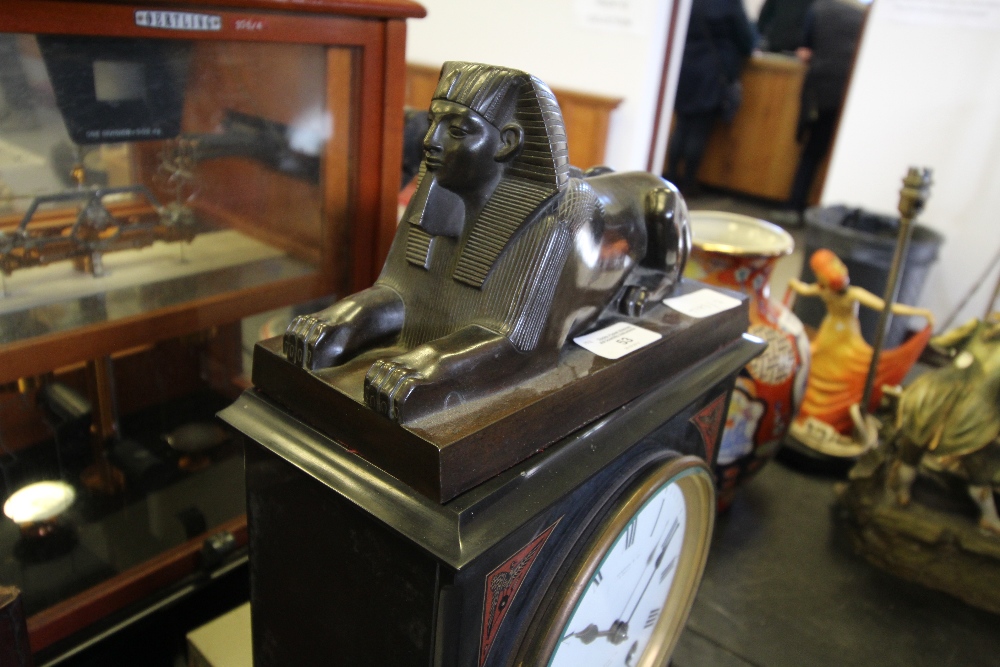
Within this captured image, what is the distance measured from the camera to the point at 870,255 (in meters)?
2.33

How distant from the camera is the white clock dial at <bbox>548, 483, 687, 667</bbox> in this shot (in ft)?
2.62

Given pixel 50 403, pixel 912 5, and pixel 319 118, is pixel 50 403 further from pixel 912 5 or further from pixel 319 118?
pixel 912 5

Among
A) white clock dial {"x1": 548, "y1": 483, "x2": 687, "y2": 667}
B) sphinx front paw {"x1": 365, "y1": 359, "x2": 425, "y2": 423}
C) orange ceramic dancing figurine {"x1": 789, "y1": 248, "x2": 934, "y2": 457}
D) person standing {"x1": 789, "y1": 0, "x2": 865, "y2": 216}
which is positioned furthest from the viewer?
person standing {"x1": 789, "y1": 0, "x2": 865, "y2": 216}

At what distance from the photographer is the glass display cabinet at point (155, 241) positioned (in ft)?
2.77

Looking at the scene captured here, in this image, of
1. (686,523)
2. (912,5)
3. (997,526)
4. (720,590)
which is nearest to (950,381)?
(997,526)

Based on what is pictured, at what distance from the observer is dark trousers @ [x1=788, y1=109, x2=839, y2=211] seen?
13.6ft

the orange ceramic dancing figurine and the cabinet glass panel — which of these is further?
the orange ceramic dancing figurine

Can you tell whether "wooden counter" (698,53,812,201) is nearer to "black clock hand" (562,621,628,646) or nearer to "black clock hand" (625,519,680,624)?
"black clock hand" (625,519,680,624)

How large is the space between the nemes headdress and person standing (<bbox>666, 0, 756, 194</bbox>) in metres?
3.56

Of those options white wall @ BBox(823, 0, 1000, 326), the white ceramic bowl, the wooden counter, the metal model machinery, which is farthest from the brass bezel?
the wooden counter

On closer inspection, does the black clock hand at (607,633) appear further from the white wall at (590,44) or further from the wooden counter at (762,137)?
the wooden counter at (762,137)

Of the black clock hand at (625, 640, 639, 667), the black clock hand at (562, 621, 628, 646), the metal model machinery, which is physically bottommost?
the black clock hand at (625, 640, 639, 667)

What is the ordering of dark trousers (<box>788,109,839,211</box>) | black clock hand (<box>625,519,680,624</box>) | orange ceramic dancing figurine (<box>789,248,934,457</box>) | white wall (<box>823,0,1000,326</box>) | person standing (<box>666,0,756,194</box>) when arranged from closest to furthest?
black clock hand (<box>625,519,680,624</box>) < orange ceramic dancing figurine (<box>789,248,934,457</box>) < white wall (<box>823,0,1000,326</box>) < person standing (<box>666,0,756,194</box>) < dark trousers (<box>788,109,839,211</box>)

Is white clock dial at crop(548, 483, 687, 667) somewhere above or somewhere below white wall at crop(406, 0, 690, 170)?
below
